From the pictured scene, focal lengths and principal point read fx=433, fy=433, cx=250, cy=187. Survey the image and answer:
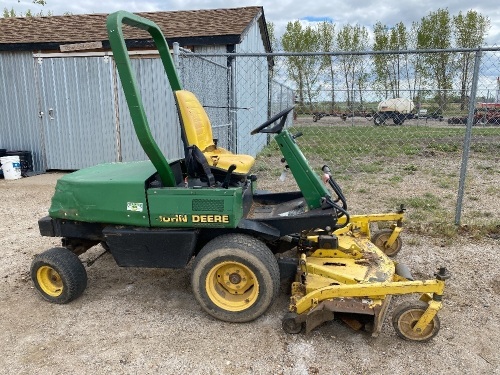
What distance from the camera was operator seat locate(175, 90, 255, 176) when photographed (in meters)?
3.23

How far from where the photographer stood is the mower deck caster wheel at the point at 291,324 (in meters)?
2.88

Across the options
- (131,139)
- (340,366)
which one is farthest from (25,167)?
(340,366)

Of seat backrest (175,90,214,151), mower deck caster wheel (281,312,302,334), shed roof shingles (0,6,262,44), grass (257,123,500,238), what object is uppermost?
shed roof shingles (0,6,262,44)

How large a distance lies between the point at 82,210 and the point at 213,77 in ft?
15.3

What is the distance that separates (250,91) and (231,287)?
8084 millimetres

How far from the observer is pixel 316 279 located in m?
3.07

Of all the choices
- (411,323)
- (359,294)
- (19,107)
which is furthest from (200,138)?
(19,107)

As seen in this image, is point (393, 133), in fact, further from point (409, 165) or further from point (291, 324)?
point (291, 324)

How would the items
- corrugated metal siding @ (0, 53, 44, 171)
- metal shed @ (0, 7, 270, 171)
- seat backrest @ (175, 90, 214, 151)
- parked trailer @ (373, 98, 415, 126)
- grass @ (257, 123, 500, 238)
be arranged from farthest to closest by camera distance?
1. parked trailer @ (373, 98, 415, 126)
2. corrugated metal siding @ (0, 53, 44, 171)
3. metal shed @ (0, 7, 270, 171)
4. grass @ (257, 123, 500, 238)
5. seat backrest @ (175, 90, 214, 151)

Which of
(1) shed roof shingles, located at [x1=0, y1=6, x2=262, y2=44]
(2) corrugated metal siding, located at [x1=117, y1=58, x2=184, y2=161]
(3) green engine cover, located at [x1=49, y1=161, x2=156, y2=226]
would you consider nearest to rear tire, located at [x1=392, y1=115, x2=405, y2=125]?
(1) shed roof shingles, located at [x1=0, y1=6, x2=262, y2=44]

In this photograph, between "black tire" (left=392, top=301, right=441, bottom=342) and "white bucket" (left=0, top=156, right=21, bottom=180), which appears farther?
"white bucket" (left=0, top=156, right=21, bottom=180)

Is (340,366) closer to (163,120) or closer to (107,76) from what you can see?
(163,120)

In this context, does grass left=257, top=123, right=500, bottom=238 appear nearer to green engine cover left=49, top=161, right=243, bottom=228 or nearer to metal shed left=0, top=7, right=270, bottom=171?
metal shed left=0, top=7, right=270, bottom=171

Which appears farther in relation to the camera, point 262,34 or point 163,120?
point 262,34
